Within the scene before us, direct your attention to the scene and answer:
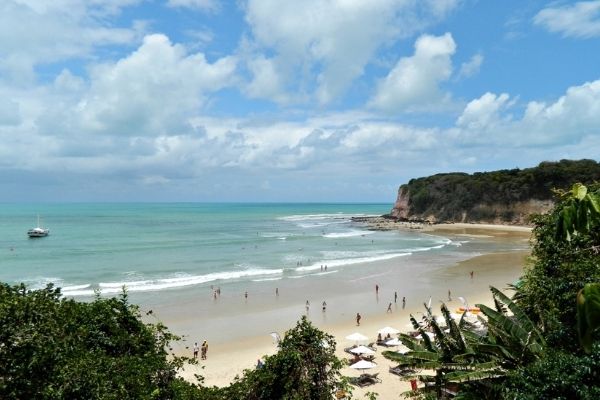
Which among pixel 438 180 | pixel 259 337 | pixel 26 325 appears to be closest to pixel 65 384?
pixel 26 325

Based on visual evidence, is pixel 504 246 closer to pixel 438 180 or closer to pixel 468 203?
pixel 468 203

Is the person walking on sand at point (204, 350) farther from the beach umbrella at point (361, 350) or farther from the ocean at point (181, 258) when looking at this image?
the ocean at point (181, 258)

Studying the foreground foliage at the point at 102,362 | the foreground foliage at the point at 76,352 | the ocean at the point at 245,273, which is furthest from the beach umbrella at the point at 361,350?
the foreground foliage at the point at 102,362

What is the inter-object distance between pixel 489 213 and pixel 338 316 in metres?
86.9

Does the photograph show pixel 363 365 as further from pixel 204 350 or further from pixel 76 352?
pixel 76 352

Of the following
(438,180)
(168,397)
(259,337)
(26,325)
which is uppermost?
(438,180)

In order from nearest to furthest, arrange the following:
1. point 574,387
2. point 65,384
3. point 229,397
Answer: point 574,387
point 65,384
point 229,397

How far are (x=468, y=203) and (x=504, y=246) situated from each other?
4612cm

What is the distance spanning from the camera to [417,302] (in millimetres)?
35031

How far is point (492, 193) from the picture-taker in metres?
107

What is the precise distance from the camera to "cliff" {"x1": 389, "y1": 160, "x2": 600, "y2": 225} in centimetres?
9700

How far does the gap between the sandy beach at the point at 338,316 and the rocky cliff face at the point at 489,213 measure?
56.0m

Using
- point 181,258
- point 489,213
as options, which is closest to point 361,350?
point 181,258

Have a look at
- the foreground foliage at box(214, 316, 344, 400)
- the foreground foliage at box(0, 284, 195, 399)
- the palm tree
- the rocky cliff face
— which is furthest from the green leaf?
the rocky cliff face
